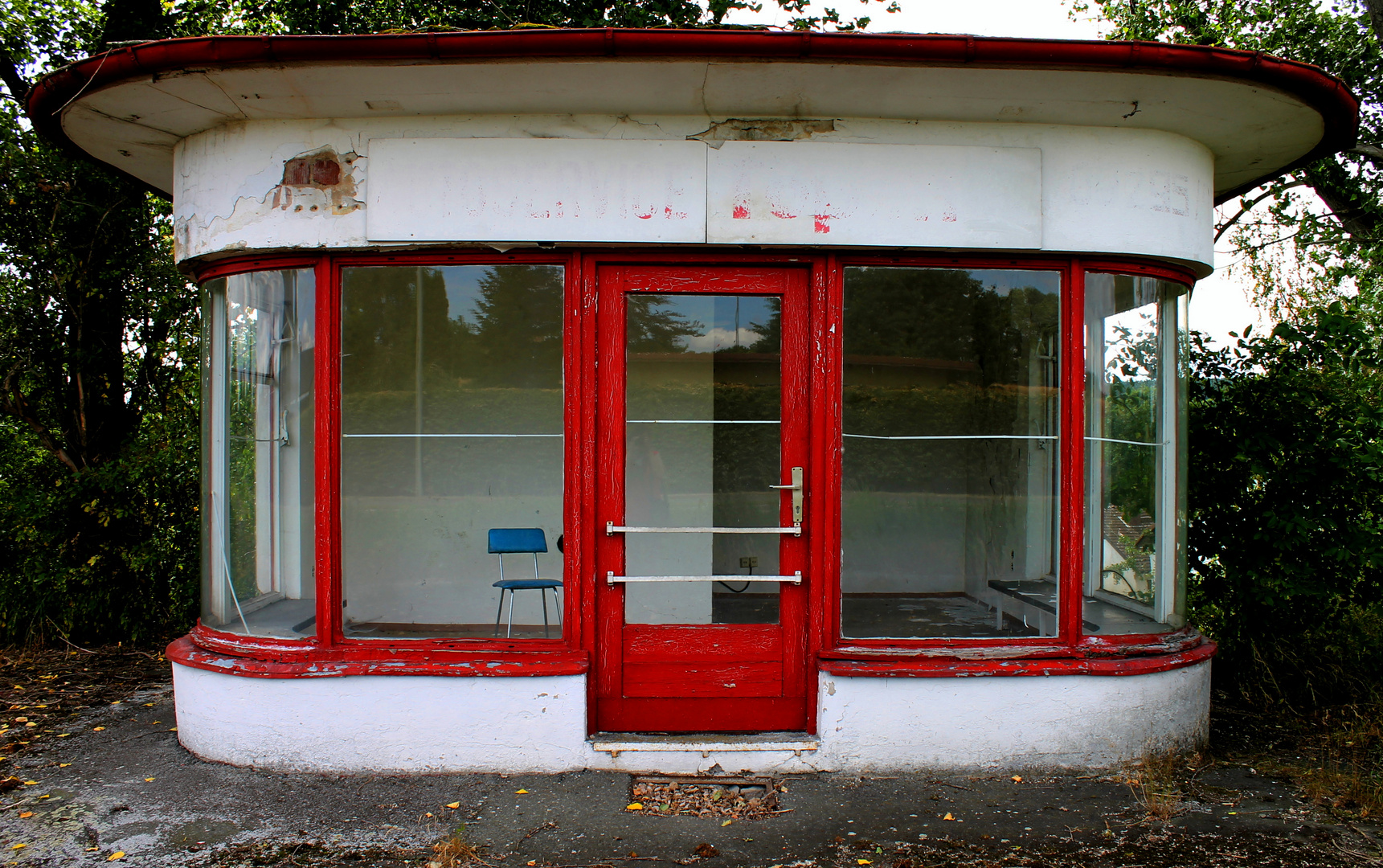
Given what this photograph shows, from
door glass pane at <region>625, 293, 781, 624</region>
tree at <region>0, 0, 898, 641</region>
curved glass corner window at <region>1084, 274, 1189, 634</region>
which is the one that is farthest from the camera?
tree at <region>0, 0, 898, 641</region>

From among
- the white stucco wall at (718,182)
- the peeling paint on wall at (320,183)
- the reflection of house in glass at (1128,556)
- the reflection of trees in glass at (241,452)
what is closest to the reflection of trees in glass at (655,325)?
the white stucco wall at (718,182)

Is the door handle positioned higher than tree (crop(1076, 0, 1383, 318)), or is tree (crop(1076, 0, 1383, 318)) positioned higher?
tree (crop(1076, 0, 1383, 318))

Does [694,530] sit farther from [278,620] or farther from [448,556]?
[448,556]

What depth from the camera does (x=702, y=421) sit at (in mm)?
3990

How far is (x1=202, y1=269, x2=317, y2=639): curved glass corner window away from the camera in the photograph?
13.3 ft

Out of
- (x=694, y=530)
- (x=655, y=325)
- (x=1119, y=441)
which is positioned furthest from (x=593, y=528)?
(x=1119, y=441)

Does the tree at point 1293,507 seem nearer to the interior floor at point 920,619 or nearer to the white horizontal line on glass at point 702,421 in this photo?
the interior floor at point 920,619

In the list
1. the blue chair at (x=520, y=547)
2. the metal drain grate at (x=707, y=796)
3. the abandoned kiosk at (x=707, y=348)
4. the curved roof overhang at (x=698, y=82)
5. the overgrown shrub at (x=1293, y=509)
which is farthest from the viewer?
the blue chair at (x=520, y=547)

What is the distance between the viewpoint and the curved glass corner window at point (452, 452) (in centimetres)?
409

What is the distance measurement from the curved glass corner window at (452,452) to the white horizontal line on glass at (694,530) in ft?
2.03

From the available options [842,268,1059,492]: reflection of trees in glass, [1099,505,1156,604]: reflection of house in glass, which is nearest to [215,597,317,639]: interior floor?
[842,268,1059,492]: reflection of trees in glass

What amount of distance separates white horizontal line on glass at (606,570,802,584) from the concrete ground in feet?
2.75

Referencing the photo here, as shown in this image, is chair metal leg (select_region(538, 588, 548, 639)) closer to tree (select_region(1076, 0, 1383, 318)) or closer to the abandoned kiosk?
the abandoned kiosk

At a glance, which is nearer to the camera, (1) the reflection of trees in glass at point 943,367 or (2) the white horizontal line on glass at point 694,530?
(2) the white horizontal line on glass at point 694,530
